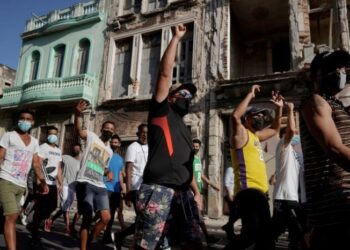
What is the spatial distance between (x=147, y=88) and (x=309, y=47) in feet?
20.8

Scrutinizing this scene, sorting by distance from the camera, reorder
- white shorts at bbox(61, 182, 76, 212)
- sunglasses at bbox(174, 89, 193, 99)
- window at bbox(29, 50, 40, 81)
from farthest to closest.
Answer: window at bbox(29, 50, 40, 81), white shorts at bbox(61, 182, 76, 212), sunglasses at bbox(174, 89, 193, 99)

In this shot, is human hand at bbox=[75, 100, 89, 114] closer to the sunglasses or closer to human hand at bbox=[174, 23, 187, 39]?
the sunglasses

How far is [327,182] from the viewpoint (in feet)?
5.99

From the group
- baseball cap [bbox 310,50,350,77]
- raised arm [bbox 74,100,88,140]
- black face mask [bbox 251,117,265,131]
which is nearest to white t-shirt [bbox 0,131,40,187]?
raised arm [bbox 74,100,88,140]

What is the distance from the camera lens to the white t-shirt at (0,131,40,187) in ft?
13.4

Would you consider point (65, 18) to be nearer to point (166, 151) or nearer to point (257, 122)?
point (257, 122)

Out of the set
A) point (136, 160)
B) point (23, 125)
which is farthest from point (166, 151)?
point (136, 160)

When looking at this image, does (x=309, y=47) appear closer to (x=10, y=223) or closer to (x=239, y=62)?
(x=239, y=62)

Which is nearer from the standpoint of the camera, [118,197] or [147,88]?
[118,197]

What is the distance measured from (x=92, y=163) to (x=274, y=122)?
8.01 feet

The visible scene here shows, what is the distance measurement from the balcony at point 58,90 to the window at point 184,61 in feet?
12.6

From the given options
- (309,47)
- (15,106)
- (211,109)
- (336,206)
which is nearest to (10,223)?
(336,206)

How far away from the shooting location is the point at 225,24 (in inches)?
487

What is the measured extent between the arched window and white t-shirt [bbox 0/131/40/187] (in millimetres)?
11705
